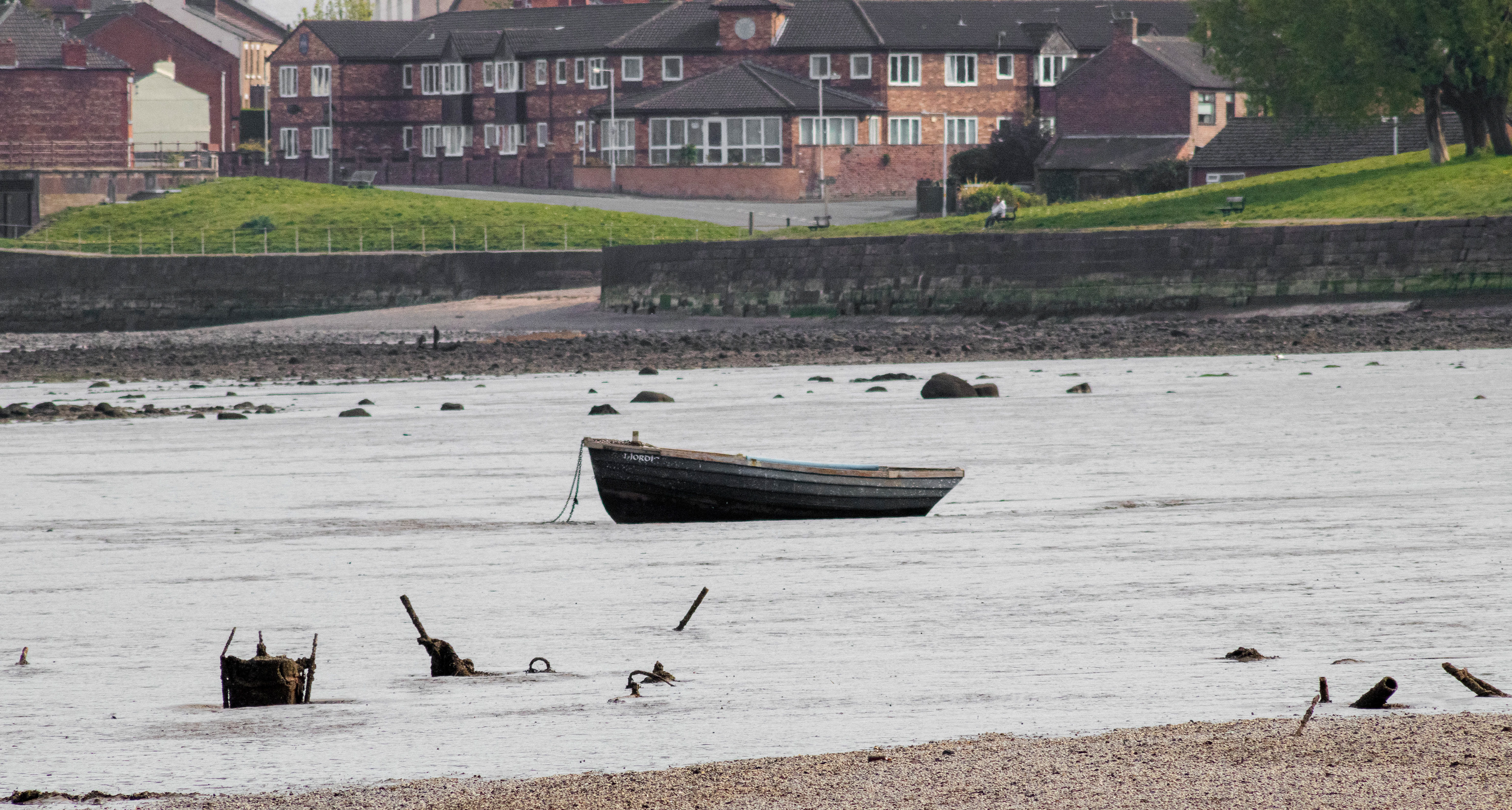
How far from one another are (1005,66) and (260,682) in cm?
10040

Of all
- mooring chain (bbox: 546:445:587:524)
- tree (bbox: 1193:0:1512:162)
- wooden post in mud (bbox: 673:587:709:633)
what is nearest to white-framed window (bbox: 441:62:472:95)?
tree (bbox: 1193:0:1512:162)

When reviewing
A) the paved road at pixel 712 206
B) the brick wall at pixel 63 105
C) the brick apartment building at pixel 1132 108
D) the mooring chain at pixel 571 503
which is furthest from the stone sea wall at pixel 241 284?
the mooring chain at pixel 571 503

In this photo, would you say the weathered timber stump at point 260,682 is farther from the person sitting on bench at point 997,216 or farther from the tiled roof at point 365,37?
the tiled roof at point 365,37

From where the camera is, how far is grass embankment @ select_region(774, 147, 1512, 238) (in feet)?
178

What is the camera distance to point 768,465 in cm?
1927

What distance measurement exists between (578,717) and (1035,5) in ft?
347

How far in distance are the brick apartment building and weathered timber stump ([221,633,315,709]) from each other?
78.8 m

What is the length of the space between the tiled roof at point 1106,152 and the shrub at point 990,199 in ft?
35.6

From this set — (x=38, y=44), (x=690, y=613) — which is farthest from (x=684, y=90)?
(x=690, y=613)

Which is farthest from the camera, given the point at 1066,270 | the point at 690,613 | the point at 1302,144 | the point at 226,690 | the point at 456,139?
the point at 456,139

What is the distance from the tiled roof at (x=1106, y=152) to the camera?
289ft

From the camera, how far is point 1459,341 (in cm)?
4409

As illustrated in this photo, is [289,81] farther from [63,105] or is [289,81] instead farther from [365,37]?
[63,105]

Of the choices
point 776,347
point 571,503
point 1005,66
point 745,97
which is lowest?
point 571,503
